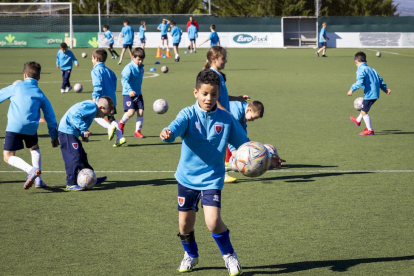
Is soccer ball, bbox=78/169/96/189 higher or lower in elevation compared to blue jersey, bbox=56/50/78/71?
lower

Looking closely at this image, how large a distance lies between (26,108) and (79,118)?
2.44ft

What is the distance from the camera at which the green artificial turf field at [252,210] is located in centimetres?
613

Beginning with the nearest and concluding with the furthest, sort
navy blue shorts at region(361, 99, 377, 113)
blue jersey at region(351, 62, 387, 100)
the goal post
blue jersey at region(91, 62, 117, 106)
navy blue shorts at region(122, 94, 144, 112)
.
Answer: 1. blue jersey at region(91, 62, 117, 106)
2. navy blue shorts at region(122, 94, 144, 112)
3. blue jersey at region(351, 62, 387, 100)
4. navy blue shorts at region(361, 99, 377, 113)
5. the goal post

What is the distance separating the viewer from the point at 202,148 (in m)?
5.59

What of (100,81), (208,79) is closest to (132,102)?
(100,81)

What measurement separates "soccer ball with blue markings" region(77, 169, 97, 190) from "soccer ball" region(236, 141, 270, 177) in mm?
3495

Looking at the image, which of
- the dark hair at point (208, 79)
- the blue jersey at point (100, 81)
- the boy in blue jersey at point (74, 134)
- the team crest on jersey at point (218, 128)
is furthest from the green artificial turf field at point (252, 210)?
the dark hair at point (208, 79)

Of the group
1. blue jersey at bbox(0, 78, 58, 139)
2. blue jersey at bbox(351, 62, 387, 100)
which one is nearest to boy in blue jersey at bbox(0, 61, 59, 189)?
blue jersey at bbox(0, 78, 58, 139)

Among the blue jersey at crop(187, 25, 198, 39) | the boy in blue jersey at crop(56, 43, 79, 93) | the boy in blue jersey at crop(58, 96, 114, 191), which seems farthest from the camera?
the blue jersey at crop(187, 25, 198, 39)

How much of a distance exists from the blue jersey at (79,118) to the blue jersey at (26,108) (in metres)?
0.22

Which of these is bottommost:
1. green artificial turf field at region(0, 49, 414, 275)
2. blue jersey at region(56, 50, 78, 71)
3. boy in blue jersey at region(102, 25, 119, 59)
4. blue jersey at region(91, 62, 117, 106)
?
green artificial turf field at region(0, 49, 414, 275)

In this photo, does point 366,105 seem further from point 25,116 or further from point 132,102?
point 25,116

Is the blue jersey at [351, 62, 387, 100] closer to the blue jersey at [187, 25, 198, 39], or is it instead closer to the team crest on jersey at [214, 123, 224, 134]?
the team crest on jersey at [214, 123, 224, 134]

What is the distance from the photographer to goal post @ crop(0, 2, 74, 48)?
161 ft
